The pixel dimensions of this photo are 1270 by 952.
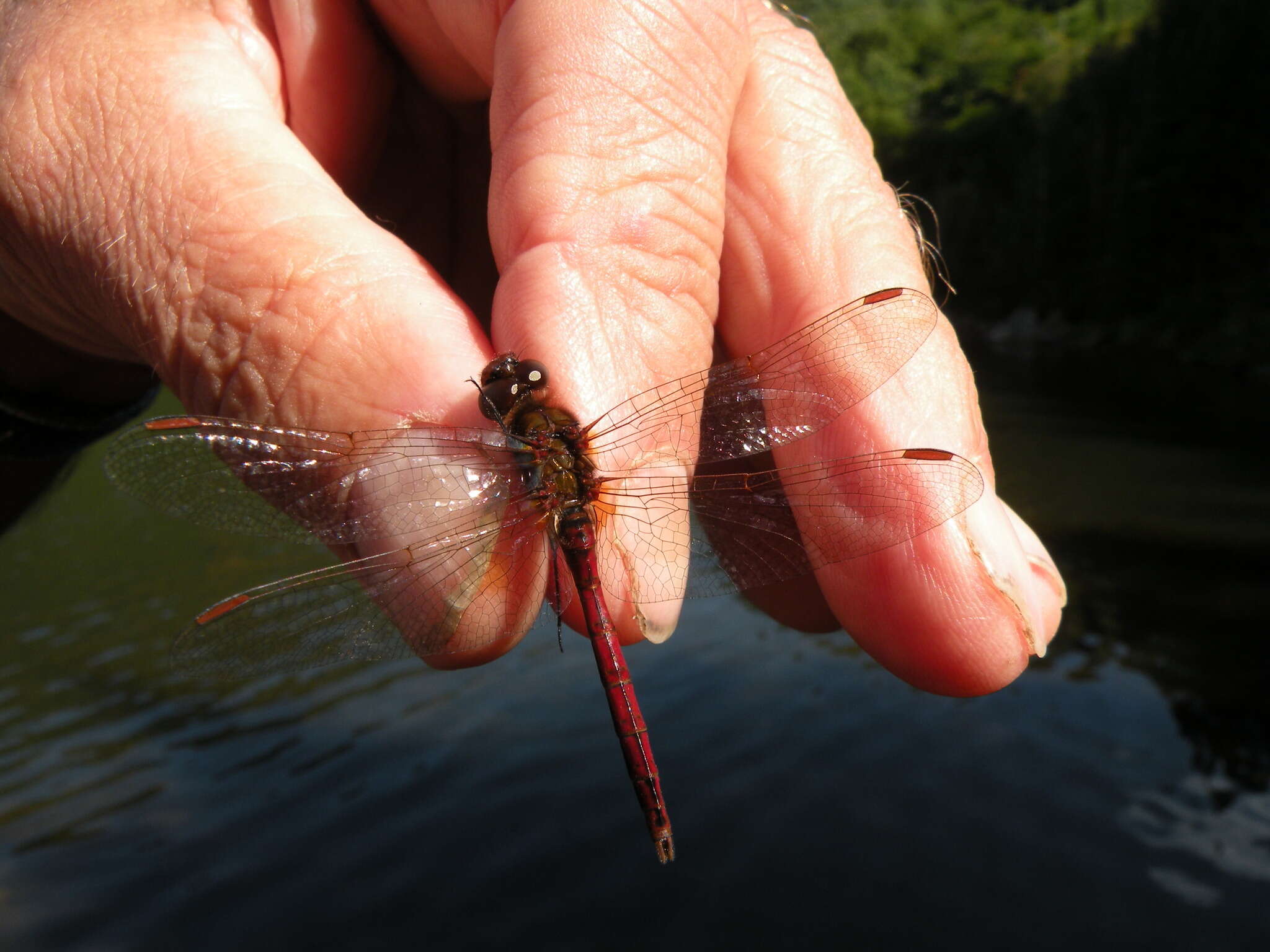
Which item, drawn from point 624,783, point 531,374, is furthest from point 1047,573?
point 624,783

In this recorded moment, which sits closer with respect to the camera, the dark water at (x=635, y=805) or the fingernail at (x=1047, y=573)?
the fingernail at (x=1047, y=573)

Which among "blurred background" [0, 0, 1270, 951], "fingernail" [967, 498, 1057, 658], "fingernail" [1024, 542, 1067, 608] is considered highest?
"fingernail" [967, 498, 1057, 658]

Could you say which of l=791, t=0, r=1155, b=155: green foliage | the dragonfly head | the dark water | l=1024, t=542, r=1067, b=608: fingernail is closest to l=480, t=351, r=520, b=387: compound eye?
the dragonfly head

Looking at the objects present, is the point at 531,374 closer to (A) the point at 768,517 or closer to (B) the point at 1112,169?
(A) the point at 768,517

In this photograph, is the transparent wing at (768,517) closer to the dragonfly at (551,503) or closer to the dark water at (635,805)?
the dragonfly at (551,503)

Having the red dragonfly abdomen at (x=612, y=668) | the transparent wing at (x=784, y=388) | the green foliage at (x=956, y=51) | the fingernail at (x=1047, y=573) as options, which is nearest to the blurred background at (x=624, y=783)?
the fingernail at (x=1047, y=573)

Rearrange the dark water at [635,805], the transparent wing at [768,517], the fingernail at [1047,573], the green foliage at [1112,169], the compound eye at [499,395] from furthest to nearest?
the green foliage at [1112,169], the dark water at [635,805], the fingernail at [1047,573], the transparent wing at [768,517], the compound eye at [499,395]

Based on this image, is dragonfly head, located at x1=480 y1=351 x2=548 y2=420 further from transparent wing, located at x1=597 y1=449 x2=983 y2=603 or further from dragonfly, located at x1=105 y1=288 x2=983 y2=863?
transparent wing, located at x1=597 y1=449 x2=983 y2=603
